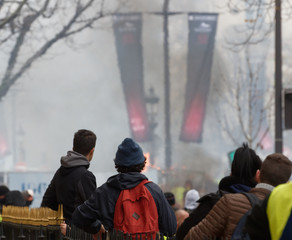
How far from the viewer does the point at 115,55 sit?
112ft

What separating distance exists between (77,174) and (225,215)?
1702mm

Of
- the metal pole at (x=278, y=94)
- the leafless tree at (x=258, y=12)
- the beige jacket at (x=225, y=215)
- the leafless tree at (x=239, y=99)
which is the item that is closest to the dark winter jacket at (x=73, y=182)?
the beige jacket at (x=225, y=215)

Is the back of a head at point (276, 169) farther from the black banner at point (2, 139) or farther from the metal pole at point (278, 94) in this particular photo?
the black banner at point (2, 139)

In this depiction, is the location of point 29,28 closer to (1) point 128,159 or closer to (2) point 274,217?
(1) point 128,159

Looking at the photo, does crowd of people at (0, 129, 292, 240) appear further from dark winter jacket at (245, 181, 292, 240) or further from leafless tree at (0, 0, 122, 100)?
leafless tree at (0, 0, 122, 100)

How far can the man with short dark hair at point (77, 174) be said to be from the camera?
4.92 meters

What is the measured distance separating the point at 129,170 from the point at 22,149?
118 ft

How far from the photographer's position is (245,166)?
396 cm

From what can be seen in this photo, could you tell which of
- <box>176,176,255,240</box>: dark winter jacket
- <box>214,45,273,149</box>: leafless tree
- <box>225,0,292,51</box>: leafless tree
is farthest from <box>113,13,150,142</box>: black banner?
<box>176,176,255,240</box>: dark winter jacket

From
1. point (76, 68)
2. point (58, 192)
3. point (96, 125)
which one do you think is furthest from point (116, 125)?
point (58, 192)

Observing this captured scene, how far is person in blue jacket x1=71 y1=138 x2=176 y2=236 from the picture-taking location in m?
4.11

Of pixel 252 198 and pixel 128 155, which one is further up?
pixel 128 155

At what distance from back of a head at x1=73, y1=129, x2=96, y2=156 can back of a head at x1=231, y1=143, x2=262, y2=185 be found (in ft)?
4.08

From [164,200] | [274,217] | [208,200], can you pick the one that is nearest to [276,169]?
[208,200]
